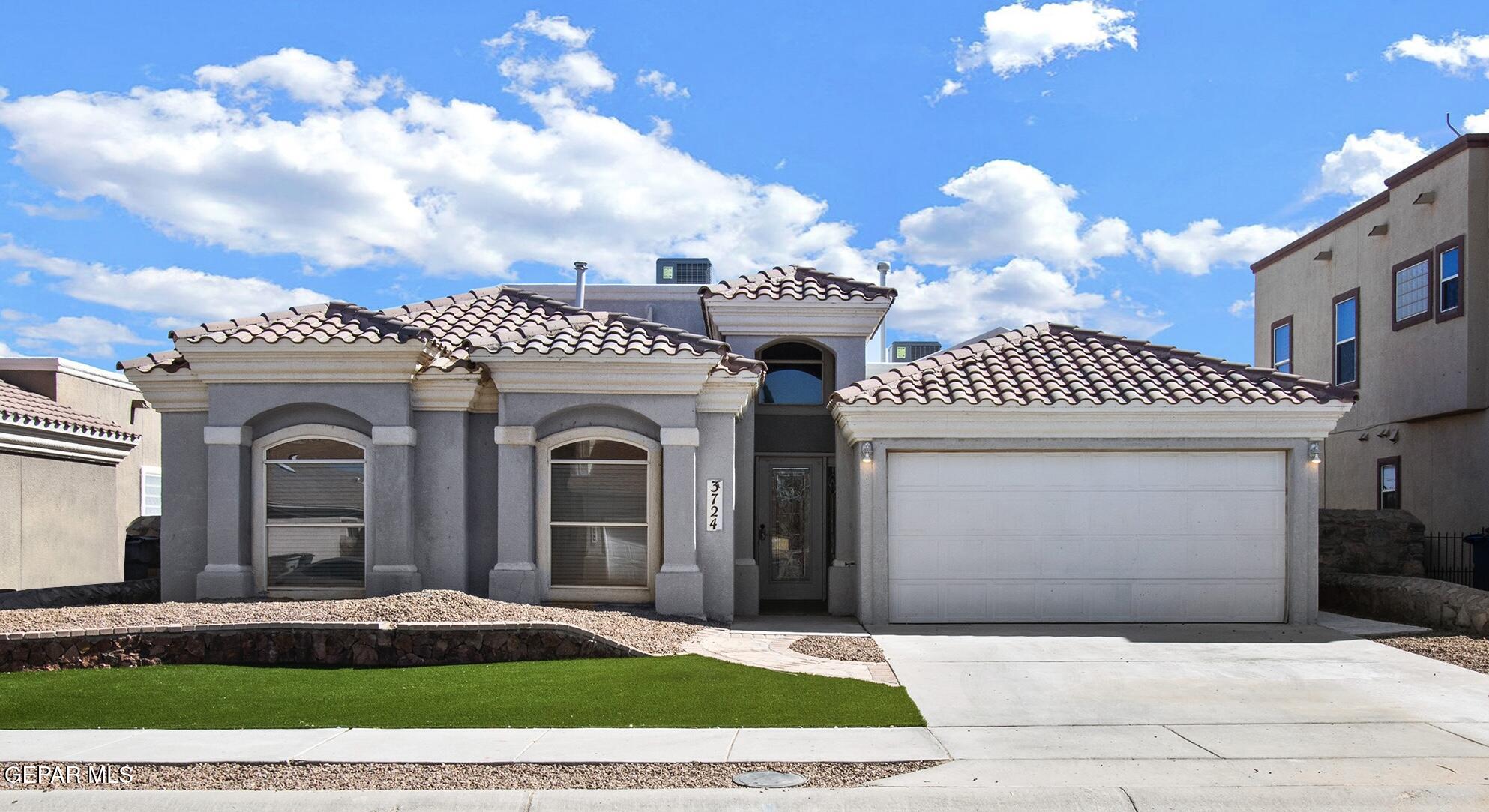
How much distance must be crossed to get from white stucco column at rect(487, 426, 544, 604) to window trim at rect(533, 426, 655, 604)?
0.57 ft

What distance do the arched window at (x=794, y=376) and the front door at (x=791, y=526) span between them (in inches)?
36.1

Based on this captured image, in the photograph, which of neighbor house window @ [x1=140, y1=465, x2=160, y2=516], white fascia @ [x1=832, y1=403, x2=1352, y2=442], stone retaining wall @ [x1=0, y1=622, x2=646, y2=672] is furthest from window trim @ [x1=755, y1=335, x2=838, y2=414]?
neighbor house window @ [x1=140, y1=465, x2=160, y2=516]

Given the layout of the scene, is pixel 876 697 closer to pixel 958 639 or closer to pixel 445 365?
pixel 958 639

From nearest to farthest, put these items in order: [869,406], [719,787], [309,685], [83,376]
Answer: [719,787] → [309,685] → [869,406] → [83,376]

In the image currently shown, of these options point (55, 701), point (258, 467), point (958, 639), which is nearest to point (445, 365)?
point (258, 467)

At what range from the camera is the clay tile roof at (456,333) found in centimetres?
1398

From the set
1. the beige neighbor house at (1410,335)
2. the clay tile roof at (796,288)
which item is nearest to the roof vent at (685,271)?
the clay tile roof at (796,288)

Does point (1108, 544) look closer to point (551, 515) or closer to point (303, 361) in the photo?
point (551, 515)

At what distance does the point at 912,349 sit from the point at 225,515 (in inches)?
837

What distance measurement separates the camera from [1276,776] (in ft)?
23.7

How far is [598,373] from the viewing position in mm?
14172

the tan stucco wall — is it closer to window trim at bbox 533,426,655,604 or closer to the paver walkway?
window trim at bbox 533,426,655,604

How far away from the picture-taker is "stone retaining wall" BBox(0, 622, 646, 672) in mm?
10867

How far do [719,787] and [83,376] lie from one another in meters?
19.1
